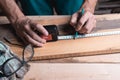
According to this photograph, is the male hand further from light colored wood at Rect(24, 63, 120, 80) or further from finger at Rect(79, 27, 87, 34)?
light colored wood at Rect(24, 63, 120, 80)

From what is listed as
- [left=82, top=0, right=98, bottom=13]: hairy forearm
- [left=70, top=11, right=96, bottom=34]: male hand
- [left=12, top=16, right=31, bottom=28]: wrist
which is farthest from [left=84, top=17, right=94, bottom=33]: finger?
[left=12, top=16, right=31, bottom=28]: wrist

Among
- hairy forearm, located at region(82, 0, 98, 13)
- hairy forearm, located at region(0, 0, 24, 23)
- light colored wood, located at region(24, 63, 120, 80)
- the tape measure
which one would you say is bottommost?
light colored wood, located at region(24, 63, 120, 80)

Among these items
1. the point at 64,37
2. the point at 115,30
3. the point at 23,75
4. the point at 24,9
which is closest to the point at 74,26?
the point at 64,37

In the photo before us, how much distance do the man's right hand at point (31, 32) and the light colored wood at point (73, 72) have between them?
103 millimetres

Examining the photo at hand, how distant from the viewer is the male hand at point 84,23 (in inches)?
42.8

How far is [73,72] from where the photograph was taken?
38.1 inches

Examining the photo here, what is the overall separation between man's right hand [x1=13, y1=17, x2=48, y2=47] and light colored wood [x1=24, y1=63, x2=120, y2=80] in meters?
0.10

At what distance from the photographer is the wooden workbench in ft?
3.13

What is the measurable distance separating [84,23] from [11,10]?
0.35 metres

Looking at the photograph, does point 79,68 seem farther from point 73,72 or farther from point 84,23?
point 84,23

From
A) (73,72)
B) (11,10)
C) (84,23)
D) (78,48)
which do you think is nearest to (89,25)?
(84,23)

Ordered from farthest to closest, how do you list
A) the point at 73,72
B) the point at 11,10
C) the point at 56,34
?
the point at 11,10 → the point at 56,34 → the point at 73,72

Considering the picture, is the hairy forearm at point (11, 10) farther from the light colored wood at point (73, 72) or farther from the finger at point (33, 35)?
the light colored wood at point (73, 72)

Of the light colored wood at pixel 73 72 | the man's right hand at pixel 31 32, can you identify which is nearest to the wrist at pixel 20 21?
the man's right hand at pixel 31 32
